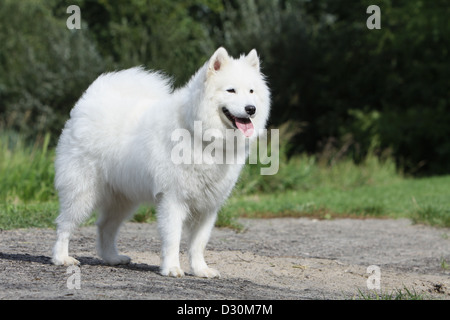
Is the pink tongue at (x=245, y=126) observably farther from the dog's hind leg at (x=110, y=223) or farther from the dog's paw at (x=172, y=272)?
the dog's hind leg at (x=110, y=223)

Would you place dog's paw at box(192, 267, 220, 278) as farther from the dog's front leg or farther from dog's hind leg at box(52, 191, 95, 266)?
dog's hind leg at box(52, 191, 95, 266)

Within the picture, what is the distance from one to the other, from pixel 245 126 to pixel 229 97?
10.3 inches

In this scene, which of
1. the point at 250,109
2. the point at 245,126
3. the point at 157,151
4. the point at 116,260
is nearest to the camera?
the point at 250,109

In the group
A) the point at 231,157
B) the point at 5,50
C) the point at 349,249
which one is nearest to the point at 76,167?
the point at 231,157

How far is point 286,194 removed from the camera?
42.7 feet

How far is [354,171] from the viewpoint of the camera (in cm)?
1606

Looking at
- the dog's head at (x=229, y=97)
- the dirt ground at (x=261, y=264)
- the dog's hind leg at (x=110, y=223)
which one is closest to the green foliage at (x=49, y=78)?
the dirt ground at (x=261, y=264)

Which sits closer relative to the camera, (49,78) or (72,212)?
(72,212)

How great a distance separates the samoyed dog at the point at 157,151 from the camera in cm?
518

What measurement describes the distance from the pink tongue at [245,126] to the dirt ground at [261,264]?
1179mm

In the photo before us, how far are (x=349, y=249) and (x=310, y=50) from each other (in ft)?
55.2
